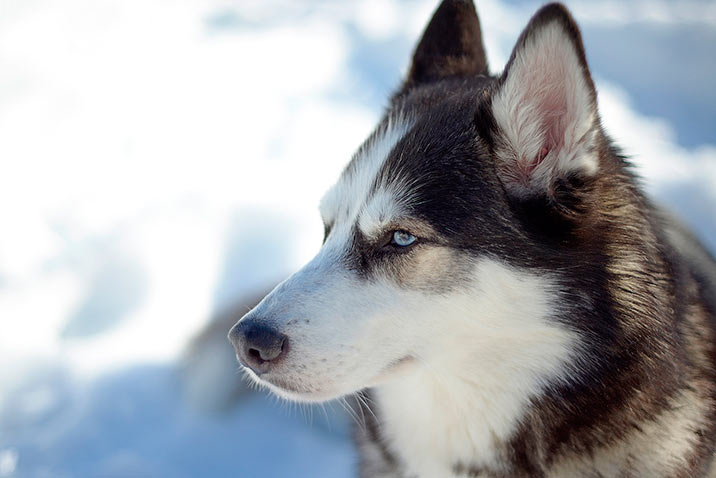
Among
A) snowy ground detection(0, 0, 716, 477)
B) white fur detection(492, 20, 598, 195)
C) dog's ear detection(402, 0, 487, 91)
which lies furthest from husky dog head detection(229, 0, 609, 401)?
snowy ground detection(0, 0, 716, 477)

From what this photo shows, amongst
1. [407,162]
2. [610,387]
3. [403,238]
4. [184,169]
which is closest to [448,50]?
[407,162]

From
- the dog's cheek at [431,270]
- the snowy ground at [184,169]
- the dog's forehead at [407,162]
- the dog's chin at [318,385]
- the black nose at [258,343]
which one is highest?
the dog's forehead at [407,162]

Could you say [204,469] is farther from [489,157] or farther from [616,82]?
[616,82]

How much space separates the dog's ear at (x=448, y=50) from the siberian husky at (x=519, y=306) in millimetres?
510

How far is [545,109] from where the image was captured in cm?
152

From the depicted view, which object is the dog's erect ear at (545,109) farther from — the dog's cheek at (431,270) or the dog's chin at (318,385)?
the dog's chin at (318,385)

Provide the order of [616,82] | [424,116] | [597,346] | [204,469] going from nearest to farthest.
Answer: [597,346], [424,116], [204,469], [616,82]

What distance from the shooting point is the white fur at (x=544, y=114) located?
56.2 inches

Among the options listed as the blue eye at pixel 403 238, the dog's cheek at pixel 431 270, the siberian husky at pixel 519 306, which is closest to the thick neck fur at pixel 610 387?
the siberian husky at pixel 519 306

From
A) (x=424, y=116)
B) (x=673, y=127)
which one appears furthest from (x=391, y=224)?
(x=673, y=127)

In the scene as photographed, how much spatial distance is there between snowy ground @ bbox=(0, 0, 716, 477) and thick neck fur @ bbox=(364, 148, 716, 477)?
96cm

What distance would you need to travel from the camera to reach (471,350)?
5.21 ft

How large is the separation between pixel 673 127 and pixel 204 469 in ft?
12.6

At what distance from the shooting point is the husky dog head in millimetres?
1506
